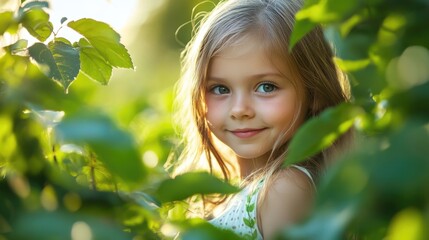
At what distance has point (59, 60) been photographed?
154 cm

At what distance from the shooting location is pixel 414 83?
A: 2.50 ft

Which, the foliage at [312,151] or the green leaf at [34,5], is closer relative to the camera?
the foliage at [312,151]

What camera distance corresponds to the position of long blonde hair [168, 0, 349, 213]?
2350mm

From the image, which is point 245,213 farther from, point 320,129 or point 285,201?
point 320,129

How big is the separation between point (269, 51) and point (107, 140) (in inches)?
65.6

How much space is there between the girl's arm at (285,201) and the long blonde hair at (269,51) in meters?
0.07

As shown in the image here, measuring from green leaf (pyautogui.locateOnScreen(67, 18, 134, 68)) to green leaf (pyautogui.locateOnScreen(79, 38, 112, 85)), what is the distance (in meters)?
0.02

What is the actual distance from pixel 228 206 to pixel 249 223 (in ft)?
0.70

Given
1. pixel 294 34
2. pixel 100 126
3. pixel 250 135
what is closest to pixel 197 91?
pixel 250 135

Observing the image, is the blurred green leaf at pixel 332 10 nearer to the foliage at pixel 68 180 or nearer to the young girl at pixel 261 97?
the foliage at pixel 68 180

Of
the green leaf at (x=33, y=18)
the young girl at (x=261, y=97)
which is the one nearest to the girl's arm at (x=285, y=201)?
the young girl at (x=261, y=97)

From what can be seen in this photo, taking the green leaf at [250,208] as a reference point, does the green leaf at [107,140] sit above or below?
above

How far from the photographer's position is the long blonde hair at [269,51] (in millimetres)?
2350

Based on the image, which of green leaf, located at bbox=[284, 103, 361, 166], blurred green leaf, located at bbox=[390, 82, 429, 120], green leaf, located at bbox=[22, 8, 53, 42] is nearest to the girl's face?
green leaf, located at bbox=[22, 8, 53, 42]
